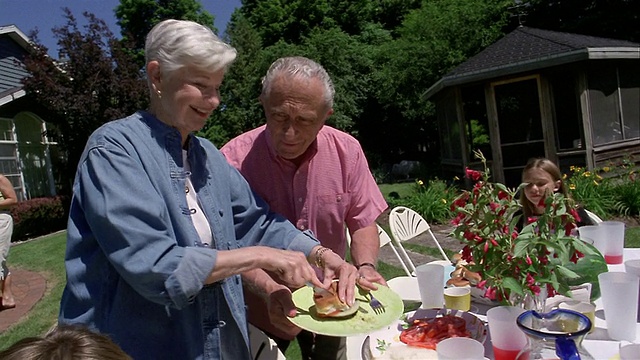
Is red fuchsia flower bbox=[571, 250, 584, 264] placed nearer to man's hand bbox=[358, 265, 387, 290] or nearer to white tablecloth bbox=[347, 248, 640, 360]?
white tablecloth bbox=[347, 248, 640, 360]

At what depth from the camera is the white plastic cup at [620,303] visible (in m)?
1.74

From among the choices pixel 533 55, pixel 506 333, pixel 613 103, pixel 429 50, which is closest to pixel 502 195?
pixel 506 333

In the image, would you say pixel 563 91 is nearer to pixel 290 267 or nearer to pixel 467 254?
pixel 467 254

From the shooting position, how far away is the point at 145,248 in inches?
52.5

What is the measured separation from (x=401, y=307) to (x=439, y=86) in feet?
36.1

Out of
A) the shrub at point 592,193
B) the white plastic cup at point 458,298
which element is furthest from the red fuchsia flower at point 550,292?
the shrub at point 592,193

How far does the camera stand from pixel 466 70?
1155 cm

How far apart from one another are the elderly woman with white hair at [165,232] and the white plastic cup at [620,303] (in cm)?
90

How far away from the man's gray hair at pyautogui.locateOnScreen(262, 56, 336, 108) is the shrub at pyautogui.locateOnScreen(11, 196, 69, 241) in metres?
11.0

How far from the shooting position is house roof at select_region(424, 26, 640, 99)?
10086mm

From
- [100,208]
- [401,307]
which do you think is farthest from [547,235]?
[100,208]

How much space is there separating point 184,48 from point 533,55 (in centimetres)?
1058

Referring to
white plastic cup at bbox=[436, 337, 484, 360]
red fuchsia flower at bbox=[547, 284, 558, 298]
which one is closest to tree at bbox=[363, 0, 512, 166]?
red fuchsia flower at bbox=[547, 284, 558, 298]

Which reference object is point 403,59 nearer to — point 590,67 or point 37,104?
point 590,67
